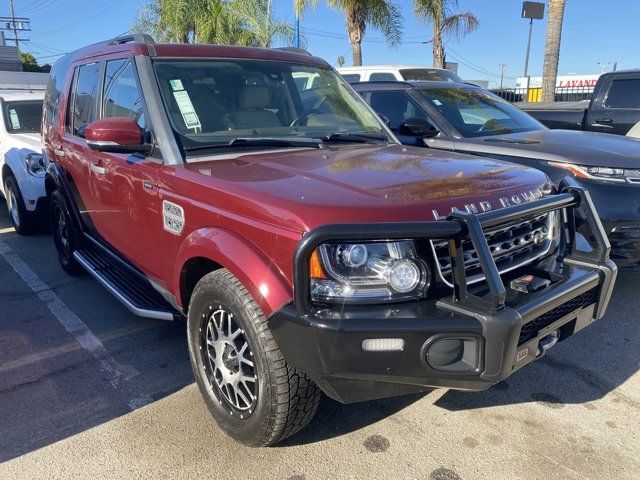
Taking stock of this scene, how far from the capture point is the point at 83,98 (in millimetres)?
4523

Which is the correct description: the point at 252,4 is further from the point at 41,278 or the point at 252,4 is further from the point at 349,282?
the point at 349,282

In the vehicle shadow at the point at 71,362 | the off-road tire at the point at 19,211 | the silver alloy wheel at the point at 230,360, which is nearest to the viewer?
the silver alloy wheel at the point at 230,360

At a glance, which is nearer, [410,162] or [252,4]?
[410,162]

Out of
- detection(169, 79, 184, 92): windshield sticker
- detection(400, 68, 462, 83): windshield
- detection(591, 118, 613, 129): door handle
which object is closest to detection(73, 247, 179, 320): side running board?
detection(169, 79, 184, 92): windshield sticker

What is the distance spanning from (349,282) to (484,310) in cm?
55

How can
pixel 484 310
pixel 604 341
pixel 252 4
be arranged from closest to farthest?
pixel 484 310
pixel 604 341
pixel 252 4

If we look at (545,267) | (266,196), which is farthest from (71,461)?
(545,267)

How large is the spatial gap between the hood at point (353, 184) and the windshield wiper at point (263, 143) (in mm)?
88

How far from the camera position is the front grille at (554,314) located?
2.42 m

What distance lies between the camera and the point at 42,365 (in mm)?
3674

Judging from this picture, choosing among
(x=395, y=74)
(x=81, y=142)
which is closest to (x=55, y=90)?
(x=81, y=142)

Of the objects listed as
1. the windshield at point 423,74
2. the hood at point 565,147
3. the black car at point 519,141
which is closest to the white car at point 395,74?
the windshield at point 423,74

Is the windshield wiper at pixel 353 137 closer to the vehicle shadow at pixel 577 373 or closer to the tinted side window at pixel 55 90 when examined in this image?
the vehicle shadow at pixel 577 373

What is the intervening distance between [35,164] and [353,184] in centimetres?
512
